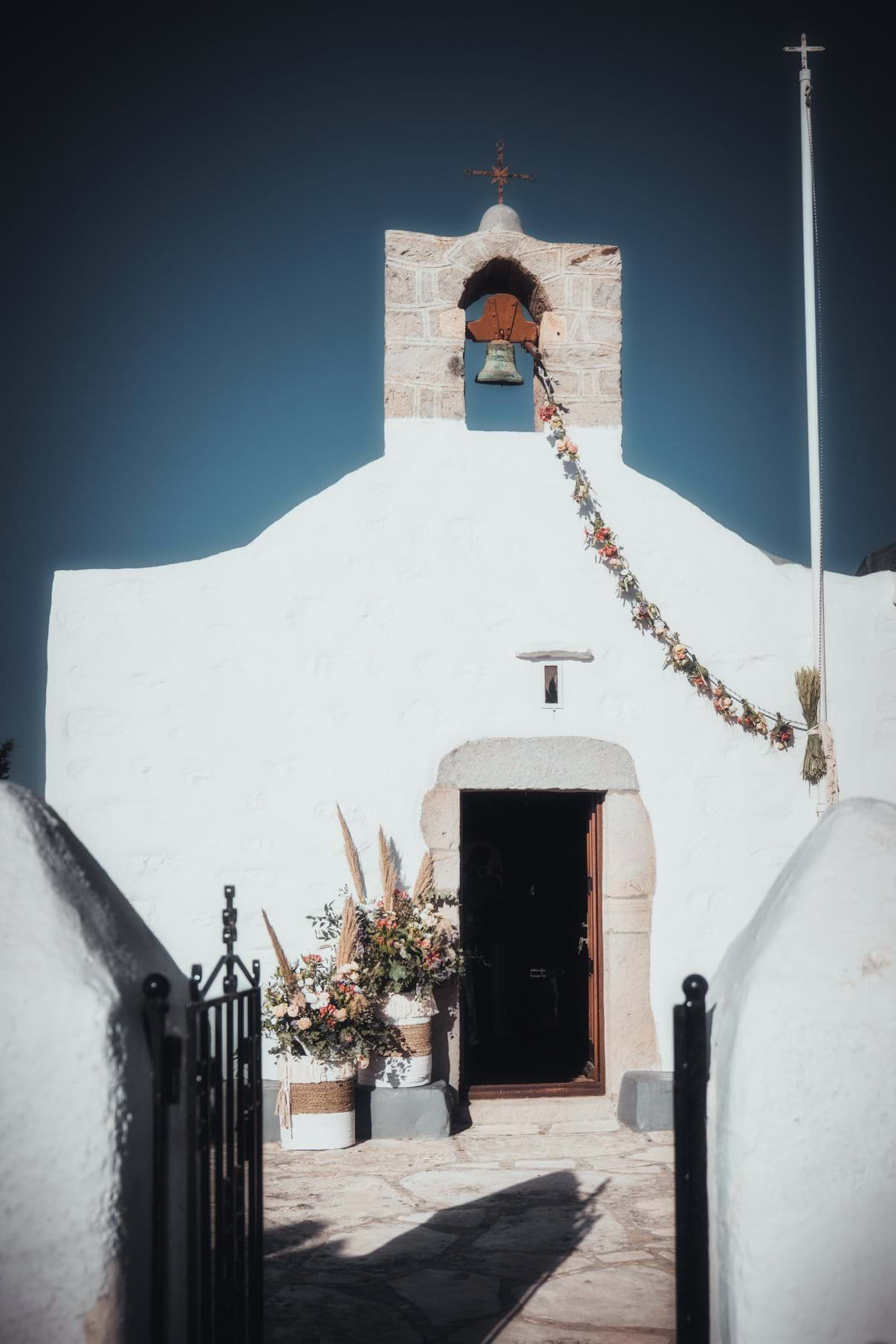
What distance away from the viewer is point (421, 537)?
22.0 feet

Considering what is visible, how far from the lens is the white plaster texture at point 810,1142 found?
2176 millimetres

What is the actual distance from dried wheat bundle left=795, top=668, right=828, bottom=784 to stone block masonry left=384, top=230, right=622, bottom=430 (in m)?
1.79

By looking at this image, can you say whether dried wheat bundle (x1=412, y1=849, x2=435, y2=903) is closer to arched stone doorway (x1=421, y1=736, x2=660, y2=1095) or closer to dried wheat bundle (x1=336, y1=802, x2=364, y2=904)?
arched stone doorway (x1=421, y1=736, x2=660, y2=1095)

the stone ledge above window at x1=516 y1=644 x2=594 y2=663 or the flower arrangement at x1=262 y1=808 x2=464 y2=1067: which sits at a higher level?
the stone ledge above window at x1=516 y1=644 x2=594 y2=663

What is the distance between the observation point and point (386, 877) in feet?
20.7

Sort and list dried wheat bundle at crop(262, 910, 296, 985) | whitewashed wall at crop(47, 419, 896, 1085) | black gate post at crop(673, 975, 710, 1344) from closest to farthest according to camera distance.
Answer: black gate post at crop(673, 975, 710, 1344)
dried wheat bundle at crop(262, 910, 296, 985)
whitewashed wall at crop(47, 419, 896, 1085)

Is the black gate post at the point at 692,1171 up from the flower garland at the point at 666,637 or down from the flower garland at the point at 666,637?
down

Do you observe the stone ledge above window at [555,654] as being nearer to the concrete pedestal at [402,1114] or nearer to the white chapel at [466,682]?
the white chapel at [466,682]

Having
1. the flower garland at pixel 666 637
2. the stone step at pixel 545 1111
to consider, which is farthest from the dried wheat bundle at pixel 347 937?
the flower garland at pixel 666 637

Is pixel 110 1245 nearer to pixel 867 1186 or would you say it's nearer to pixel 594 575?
pixel 867 1186

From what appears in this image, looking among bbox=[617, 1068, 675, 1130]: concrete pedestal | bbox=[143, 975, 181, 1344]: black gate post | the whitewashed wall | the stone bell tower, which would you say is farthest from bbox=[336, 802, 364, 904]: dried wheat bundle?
bbox=[143, 975, 181, 1344]: black gate post

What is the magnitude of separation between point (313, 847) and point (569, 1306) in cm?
306

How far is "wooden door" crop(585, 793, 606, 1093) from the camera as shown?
6676 millimetres

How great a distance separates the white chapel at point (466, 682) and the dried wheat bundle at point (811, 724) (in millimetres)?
117
